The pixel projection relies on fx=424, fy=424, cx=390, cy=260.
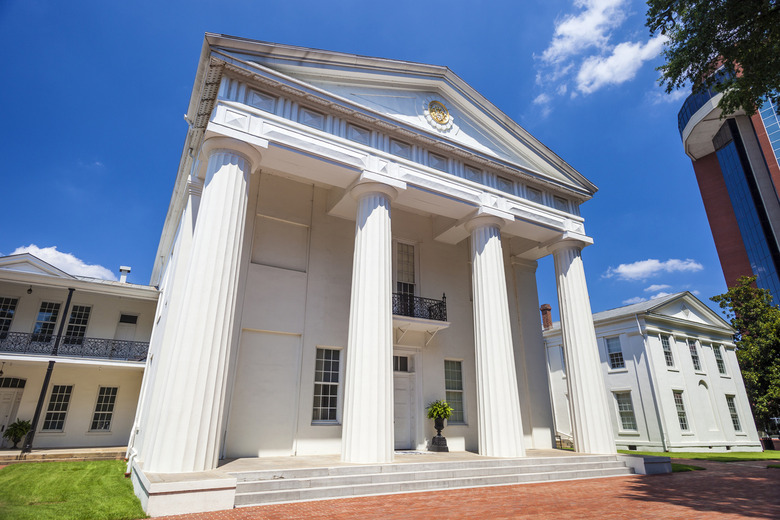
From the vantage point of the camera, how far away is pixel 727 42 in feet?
27.3

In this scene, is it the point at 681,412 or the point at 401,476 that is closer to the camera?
the point at 401,476

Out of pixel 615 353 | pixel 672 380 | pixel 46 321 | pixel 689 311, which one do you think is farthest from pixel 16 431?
pixel 689 311

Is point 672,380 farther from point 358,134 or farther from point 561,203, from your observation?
point 358,134

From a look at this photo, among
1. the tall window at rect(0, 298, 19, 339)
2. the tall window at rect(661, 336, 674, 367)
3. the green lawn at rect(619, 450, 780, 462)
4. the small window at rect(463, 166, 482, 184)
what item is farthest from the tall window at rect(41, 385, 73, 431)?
the tall window at rect(661, 336, 674, 367)

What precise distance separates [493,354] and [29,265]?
1848cm

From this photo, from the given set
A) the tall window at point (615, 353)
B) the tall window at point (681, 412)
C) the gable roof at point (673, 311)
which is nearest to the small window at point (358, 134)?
the gable roof at point (673, 311)

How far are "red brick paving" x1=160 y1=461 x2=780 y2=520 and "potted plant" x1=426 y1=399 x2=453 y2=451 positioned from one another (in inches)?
168

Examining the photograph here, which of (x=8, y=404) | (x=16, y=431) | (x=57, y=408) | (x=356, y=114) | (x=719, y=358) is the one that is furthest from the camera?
(x=719, y=358)

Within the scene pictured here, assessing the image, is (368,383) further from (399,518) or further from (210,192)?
(210,192)

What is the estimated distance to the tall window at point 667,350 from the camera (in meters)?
25.4

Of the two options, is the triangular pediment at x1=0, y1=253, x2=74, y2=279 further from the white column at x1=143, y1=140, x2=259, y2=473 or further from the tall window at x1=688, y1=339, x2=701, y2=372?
the tall window at x1=688, y1=339, x2=701, y2=372

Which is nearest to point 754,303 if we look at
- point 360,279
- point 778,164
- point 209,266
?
point 778,164

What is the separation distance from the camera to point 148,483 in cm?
618

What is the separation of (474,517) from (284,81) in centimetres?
1023
